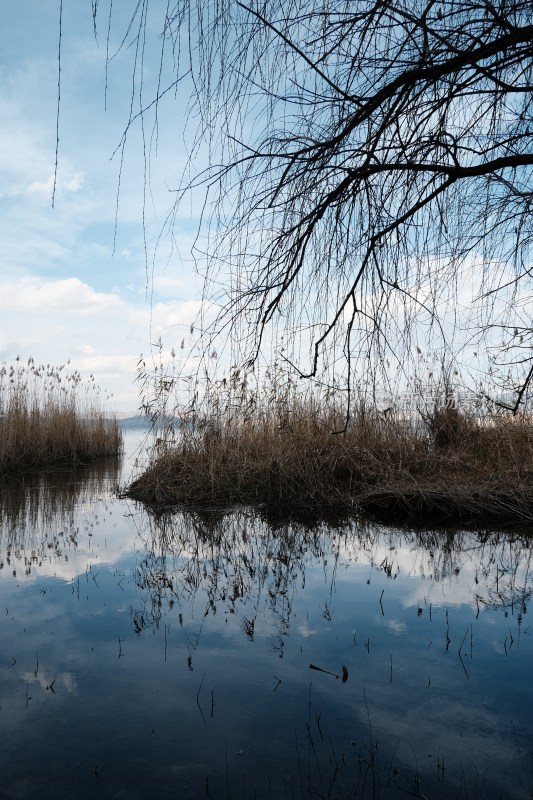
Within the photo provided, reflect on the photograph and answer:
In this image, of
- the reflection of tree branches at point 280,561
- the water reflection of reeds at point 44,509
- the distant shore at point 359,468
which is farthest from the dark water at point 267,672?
the distant shore at point 359,468

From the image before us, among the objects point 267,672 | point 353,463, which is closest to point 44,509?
point 353,463

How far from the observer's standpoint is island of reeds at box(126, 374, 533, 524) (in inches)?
196

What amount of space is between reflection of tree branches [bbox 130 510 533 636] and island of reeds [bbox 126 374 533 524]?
61 cm

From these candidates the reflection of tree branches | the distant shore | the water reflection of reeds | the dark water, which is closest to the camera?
the dark water

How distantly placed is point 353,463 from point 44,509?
10.5ft

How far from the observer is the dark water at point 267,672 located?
1.47 metres

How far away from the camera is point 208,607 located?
8.82ft

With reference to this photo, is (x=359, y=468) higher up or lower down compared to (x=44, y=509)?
higher up

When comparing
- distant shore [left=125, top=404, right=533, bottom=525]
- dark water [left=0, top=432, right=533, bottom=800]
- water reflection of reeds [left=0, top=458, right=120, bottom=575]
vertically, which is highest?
distant shore [left=125, top=404, right=533, bottom=525]

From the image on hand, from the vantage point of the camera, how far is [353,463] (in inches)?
229

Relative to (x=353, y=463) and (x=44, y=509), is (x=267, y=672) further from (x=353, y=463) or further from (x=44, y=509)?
(x=44, y=509)

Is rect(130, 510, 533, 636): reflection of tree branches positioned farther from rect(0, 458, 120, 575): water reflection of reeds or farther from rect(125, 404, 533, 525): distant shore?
rect(0, 458, 120, 575): water reflection of reeds

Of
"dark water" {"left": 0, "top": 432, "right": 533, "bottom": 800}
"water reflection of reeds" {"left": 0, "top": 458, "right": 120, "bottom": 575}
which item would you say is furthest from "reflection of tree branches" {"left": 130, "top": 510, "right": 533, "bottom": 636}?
"water reflection of reeds" {"left": 0, "top": 458, "right": 120, "bottom": 575}

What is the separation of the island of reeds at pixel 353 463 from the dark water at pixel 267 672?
45.6 inches
